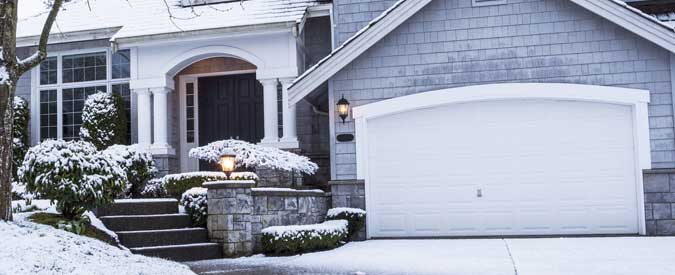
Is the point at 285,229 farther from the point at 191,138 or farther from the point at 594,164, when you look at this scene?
the point at 191,138

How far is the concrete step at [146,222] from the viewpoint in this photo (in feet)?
34.1

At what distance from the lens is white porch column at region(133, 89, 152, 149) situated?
15125mm

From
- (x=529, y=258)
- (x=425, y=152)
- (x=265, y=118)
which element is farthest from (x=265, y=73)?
(x=529, y=258)

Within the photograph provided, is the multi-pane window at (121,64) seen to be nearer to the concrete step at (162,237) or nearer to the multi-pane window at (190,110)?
the multi-pane window at (190,110)

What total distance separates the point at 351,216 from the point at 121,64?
7220mm

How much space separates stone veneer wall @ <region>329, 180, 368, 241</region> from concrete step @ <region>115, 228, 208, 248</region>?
275 centimetres

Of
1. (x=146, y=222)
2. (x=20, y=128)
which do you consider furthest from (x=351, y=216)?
(x=20, y=128)

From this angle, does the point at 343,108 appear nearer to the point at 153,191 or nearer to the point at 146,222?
the point at 146,222

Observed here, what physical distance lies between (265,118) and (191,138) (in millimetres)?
2353

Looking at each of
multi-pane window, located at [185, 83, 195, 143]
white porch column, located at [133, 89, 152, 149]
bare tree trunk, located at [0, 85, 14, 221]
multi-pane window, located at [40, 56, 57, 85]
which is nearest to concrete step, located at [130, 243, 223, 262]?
bare tree trunk, located at [0, 85, 14, 221]

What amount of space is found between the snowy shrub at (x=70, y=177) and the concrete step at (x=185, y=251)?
2.99 ft

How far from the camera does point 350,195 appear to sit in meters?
12.5

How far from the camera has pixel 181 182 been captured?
12.8 m

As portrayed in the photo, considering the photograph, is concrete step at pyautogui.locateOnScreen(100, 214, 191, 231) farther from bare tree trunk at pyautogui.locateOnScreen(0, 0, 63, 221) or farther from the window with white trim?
the window with white trim
